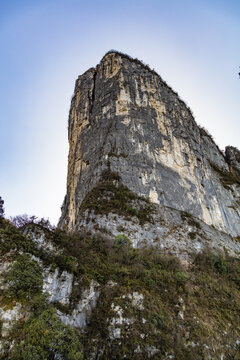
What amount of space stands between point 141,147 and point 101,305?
17575 millimetres

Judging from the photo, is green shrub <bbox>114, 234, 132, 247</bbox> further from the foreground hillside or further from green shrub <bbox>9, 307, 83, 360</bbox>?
green shrub <bbox>9, 307, 83, 360</bbox>

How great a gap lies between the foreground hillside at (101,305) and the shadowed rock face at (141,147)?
6312 mm

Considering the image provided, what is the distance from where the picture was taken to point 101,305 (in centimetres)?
1213

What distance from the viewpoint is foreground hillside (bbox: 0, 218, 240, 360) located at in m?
9.16

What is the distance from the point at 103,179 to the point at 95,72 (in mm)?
21567

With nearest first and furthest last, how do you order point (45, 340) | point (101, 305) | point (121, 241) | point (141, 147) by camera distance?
1. point (45, 340)
2. point (101, 305)
3. point (121, 241)
4. point (141, 147)

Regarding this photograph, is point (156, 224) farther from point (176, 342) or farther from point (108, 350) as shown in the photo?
point (108, 350)

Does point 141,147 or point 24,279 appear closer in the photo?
point 24,279

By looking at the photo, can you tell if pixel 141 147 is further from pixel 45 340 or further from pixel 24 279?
pixel 45 340

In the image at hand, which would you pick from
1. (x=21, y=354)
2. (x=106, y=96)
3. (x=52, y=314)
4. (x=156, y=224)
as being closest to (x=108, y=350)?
(x=52, y=314)

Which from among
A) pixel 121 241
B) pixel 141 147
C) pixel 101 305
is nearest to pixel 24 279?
pixel 101 305

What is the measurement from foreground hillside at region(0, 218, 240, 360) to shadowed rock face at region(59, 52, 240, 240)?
6.31 metres

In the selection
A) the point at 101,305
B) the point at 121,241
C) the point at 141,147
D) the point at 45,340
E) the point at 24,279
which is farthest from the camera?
the point at 141,147

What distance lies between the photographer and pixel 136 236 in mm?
18953
